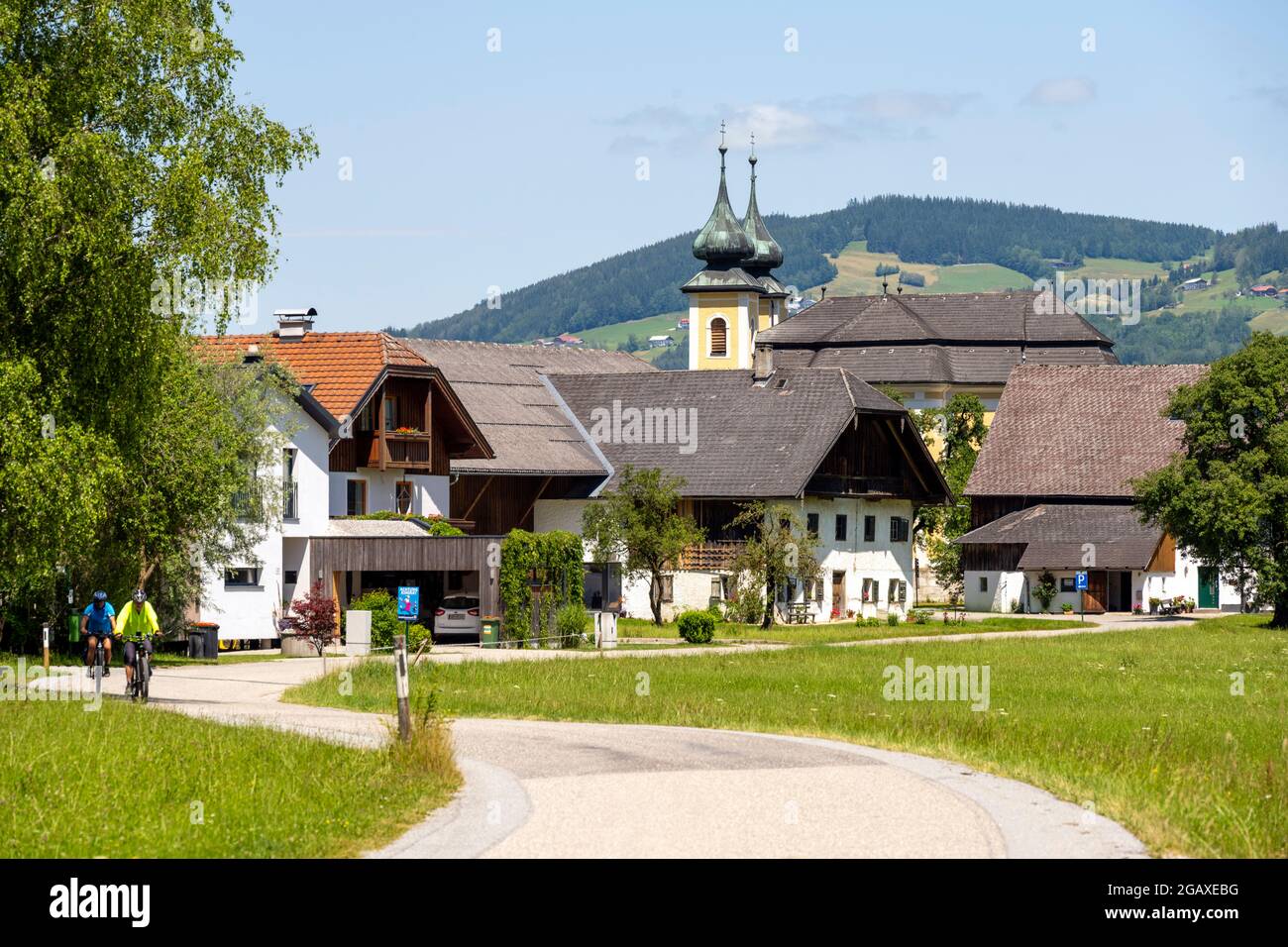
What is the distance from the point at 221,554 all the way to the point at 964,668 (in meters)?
18.2

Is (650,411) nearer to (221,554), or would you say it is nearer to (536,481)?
(536,481)

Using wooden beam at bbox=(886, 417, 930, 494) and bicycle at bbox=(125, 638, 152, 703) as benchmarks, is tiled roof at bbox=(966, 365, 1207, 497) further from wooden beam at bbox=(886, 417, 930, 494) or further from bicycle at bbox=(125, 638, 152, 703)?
bicycle at bbox=(125, 638, 152, 703)

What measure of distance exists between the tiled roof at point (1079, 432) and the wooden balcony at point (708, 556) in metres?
20.5

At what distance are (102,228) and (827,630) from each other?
3337 centimetres

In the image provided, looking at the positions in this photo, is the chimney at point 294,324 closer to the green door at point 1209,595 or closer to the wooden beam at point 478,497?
the wooden beam at point 478,497

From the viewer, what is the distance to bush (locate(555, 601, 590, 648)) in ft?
158

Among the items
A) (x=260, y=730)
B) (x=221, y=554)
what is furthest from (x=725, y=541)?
(x=260, y=730)

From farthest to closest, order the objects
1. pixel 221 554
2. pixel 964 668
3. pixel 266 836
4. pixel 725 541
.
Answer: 1. pixel 725 541
2. pixel 221 554
3. pixel 964 668
4. pixel 266 836

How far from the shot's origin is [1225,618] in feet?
219

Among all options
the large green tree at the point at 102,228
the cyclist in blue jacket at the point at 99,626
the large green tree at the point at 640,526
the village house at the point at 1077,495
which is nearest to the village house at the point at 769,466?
the large green tree at the point at 640,526

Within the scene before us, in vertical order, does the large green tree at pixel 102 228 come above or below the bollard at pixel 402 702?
above

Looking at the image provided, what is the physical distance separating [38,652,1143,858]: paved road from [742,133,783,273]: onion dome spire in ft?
417

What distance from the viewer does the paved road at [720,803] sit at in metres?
13.4

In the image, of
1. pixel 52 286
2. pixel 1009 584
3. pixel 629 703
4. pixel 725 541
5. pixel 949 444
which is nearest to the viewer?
pixel 629 703
